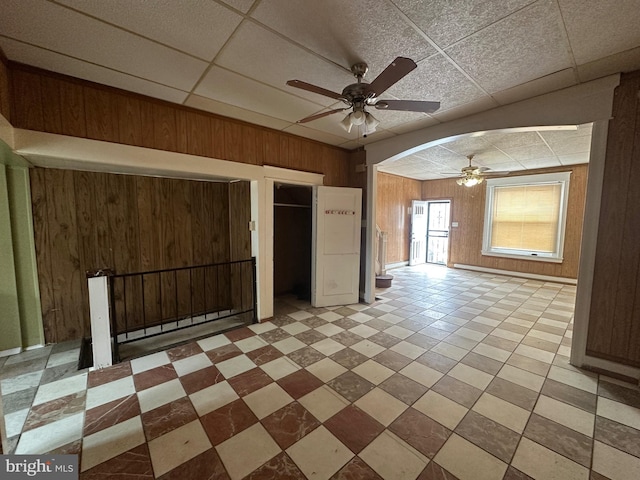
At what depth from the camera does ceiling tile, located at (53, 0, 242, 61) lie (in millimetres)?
1558

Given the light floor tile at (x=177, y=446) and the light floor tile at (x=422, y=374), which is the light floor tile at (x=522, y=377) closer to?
the light floor tile at (x=422, y=374)

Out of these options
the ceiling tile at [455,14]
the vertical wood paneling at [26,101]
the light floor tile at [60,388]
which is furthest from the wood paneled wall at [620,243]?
the vertical wood paneling at [26,101]

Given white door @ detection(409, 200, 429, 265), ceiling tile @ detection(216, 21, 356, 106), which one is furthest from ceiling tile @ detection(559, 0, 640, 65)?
white door @ detection(409, 200, 429, 265)


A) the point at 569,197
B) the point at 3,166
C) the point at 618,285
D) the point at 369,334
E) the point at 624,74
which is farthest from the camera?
the point at 569,197

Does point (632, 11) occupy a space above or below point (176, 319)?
above

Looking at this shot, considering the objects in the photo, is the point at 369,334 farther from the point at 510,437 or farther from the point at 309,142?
the point at 309,142

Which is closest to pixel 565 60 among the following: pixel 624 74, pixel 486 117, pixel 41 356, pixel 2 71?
pixel 624 74

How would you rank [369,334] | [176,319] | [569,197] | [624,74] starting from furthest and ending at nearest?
[569,197] < [176,319] < [369,334] < [624,74]

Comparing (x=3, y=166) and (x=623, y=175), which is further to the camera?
(x=3, y=166)

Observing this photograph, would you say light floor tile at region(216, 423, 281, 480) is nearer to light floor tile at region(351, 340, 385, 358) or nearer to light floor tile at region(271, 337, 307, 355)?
light floor tile at region(271, 337, 307, 355)

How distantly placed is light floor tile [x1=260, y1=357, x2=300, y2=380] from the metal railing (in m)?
1.14

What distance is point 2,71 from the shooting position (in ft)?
6.55

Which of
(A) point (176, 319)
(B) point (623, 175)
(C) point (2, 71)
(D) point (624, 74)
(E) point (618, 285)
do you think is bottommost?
(A) point (176, 319)

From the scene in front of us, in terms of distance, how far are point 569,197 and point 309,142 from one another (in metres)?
6.26
